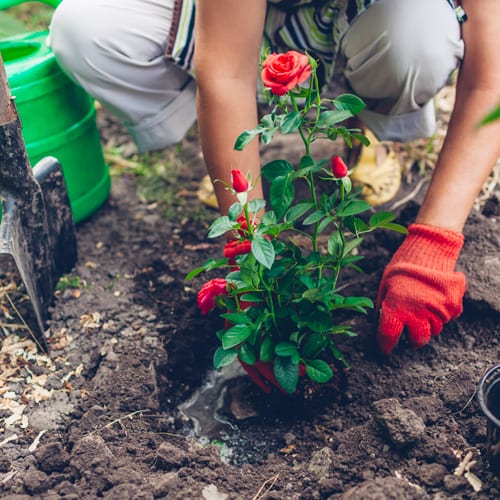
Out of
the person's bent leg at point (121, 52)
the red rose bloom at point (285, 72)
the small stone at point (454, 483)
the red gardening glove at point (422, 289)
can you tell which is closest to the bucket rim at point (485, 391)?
the small stone at point (454, 483)

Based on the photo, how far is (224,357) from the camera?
1.47 m

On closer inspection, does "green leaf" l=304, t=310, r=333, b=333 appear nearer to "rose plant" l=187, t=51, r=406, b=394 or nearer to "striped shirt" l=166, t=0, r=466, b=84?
"rose plant" l=187, t=51, r=406, b=394

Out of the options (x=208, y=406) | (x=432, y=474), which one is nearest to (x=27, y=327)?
(x=208, y=406)

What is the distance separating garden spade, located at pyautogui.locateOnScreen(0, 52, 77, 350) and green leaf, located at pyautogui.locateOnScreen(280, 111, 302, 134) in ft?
2.73

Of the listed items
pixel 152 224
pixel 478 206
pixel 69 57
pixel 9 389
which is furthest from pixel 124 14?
pixel 478 206

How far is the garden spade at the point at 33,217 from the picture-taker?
180 centimetres

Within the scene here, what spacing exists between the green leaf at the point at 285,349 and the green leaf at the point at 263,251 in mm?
286

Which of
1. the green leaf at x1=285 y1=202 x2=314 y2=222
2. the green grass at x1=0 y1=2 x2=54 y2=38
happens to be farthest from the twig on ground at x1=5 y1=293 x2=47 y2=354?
the green grass at x1=0 y1=2 x2=54 y2=38

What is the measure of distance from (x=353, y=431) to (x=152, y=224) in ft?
3.72

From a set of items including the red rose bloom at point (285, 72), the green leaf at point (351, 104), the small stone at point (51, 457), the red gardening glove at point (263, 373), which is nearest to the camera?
the red rose bloom at point (285, 72)

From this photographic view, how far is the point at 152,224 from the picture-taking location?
2.40 meters

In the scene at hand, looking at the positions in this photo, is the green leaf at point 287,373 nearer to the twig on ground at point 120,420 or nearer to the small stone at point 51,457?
the twig on ground at point 120,420

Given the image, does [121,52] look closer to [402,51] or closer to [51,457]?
[402,51]

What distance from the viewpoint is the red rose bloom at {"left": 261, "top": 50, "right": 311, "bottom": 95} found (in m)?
1.22
